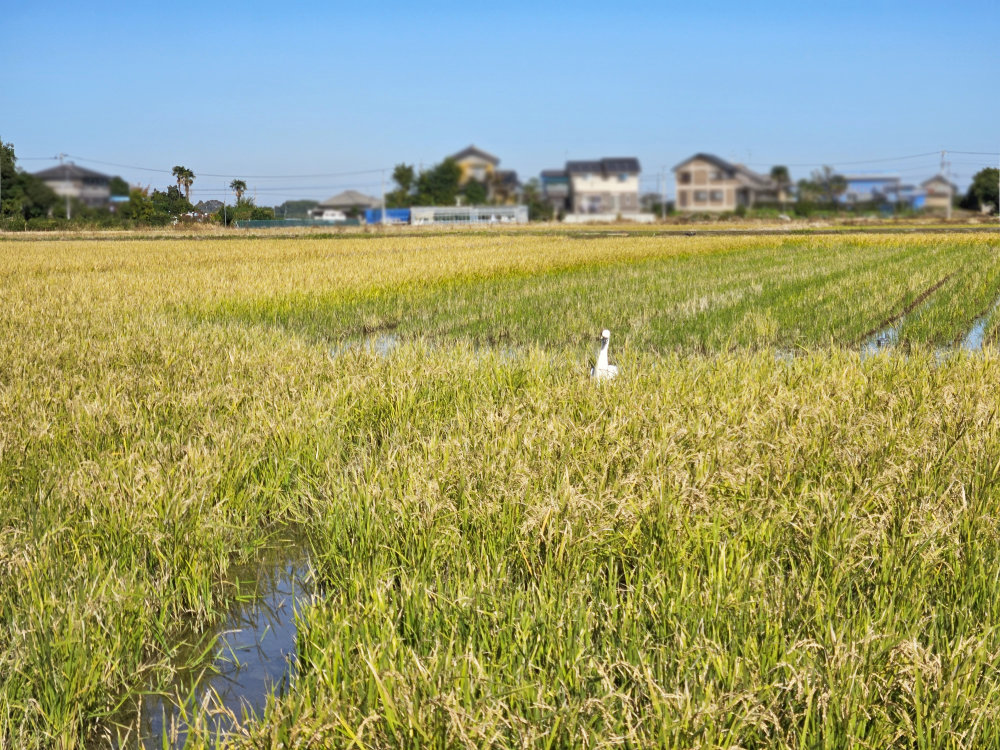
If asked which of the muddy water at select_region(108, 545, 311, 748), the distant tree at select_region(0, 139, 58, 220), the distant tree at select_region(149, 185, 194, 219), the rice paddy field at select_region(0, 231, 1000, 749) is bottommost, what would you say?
the muddy water at select_region(108, 545, 311, 748)

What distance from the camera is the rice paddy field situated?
7.36ft

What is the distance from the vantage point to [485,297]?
44.8 feet

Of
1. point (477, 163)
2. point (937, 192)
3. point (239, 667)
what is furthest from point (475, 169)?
point (239, 667)

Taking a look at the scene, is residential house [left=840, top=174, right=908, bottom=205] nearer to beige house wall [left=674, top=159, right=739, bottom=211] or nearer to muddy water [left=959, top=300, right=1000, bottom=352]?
beige house wall [left=674, top=159, right=739, bottom=211]

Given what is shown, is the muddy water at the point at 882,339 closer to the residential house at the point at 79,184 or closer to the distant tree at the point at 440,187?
the residential house at the point at 79,184

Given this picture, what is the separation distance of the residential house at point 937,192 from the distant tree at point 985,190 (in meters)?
1.65

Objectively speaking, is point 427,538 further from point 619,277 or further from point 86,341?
point 619,277

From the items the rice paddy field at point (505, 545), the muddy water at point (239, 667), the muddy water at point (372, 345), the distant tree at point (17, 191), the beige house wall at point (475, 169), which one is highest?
the beige house wall at point (475, 169)

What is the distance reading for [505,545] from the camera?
11.3 feet

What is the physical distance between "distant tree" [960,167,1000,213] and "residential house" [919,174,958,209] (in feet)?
5.41

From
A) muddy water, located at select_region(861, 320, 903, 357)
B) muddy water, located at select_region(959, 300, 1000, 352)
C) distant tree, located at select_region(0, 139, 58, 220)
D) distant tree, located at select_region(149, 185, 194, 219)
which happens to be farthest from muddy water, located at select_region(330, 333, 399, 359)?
distant tree, located at select_region(0, 139, 58, 220)

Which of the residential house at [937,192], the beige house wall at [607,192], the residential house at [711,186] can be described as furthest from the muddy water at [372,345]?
the residential house at [711,186]

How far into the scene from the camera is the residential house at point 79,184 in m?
31.6

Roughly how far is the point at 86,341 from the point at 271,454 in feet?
13.7
